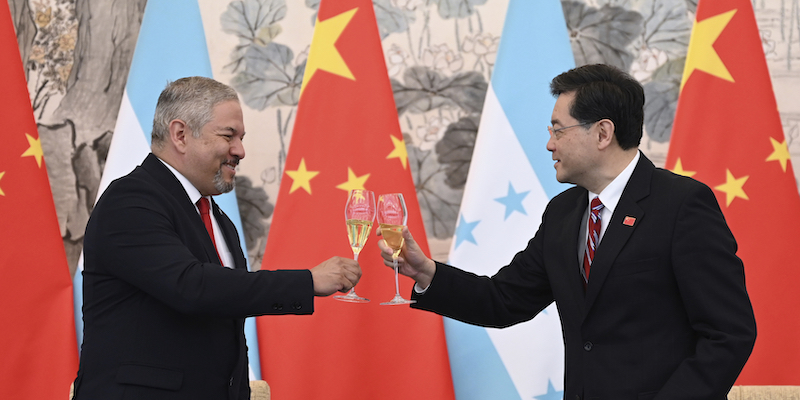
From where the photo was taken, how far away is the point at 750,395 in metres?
2.39

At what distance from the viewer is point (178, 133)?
6.33 feet

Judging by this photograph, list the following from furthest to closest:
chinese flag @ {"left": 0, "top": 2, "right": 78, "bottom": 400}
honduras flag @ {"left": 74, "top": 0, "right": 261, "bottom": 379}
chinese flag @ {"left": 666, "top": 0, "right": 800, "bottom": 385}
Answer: honduras flag @ {"left": 74, "top": 0, "right": 261, "bottom": 379} → chinese flag @ {"left": 666, "top": 0, "right": 800, "bottom": 385} → chinese flag @ {"left": 0, "top": 2, "right": 78, "bottom": 400}

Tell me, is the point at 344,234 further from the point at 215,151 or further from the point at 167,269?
the point at 167,269

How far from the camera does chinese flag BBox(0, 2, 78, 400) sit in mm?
2586

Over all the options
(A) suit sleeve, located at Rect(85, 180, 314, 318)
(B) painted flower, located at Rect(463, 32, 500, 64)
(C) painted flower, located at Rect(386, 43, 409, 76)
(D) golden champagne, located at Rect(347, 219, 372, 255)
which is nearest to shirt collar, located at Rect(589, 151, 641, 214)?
(D) golden champagne, located at Rect(347, 219, 372, 255)

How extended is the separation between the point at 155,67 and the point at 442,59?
1.35 m

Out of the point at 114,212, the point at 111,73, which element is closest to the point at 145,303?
the point at 114,212

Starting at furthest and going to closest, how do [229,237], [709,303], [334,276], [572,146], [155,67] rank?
[155,67], [229,237], [572,146], [334,276], [709,303]

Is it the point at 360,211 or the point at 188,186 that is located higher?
the point at 188,186

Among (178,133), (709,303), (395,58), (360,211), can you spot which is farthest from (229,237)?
(395,58)

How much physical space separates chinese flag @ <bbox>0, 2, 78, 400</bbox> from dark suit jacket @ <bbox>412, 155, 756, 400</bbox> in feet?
6.58

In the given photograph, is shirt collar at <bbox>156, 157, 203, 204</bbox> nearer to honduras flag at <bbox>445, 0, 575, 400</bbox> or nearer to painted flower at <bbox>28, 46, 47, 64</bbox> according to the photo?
honduras flag at <bbox>445, 0, 575, 400</bbox>

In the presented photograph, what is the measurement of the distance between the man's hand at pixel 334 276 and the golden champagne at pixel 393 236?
0.12 meters

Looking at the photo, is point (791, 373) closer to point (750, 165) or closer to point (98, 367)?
point (750, 165)
